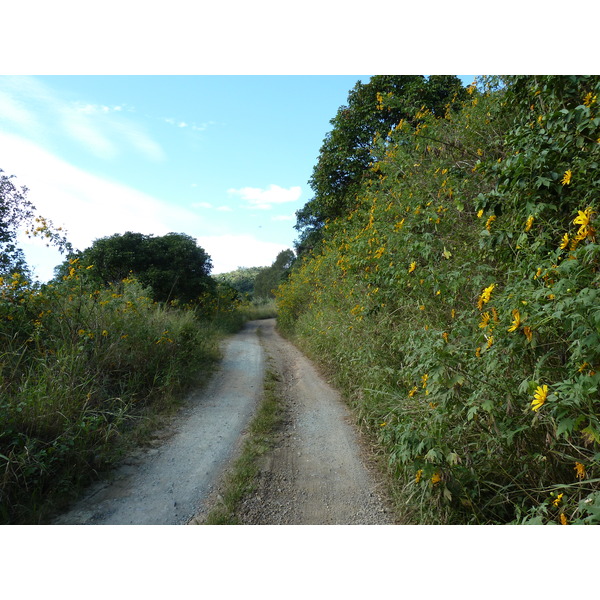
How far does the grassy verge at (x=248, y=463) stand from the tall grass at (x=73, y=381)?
3.21 ft

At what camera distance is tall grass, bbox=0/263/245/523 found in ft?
7.40

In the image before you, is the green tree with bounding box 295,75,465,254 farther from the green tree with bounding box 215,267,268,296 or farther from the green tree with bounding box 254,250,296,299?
the green tree with bounding box 254,250,296,299

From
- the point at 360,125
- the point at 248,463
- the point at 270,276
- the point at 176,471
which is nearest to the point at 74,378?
the point at 176,471

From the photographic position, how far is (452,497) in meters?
1.96

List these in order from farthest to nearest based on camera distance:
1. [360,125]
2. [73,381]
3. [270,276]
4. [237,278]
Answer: [270,276] → [237,278] → [360,125] → [73,381]

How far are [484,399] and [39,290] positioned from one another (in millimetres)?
4269

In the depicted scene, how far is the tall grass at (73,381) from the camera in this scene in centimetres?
226

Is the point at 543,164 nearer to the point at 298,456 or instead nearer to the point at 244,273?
the point at 298,456

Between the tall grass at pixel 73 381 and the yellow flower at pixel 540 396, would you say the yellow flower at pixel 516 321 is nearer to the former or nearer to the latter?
the yellow flower at pixel 540 396

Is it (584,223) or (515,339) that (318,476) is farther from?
(584,223)

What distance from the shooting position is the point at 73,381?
3.02 meters

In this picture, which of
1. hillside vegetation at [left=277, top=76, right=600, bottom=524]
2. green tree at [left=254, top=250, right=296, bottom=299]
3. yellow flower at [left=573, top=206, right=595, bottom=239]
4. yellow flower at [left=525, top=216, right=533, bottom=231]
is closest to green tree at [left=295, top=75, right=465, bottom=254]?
hillside vegetation at [left=277, top=76, right=600, bottom=524]

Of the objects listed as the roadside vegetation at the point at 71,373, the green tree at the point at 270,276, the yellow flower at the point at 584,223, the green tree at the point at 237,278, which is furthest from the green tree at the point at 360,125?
the green tree at the point at 270,276

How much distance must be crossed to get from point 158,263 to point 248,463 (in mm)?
7464
